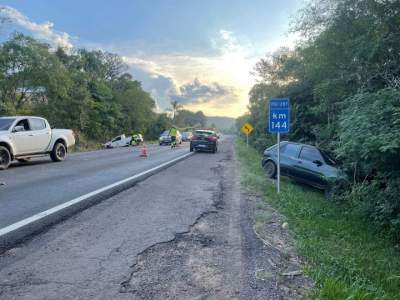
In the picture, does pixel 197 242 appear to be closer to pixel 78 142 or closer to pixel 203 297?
Answer: pixel 203 297

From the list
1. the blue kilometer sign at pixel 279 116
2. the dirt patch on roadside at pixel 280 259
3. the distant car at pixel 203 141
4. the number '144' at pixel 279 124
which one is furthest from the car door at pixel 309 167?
the distant car at pixel 203 141

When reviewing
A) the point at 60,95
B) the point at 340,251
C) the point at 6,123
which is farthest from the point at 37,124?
Result: the point at 60,95

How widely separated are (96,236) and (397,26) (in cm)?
1106

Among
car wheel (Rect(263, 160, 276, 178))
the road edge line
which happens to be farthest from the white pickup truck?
car wheel (Rect(263, 160, 276, 178))

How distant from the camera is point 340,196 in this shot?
9.77m

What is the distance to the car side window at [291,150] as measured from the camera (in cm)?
1160

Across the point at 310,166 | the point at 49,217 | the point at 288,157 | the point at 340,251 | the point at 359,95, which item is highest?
the point at 359,95

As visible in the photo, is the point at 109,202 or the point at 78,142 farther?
the point at 78,142

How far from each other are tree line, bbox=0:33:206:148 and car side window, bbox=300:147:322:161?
23100 millimetres

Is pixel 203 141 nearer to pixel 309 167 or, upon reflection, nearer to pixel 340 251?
pixel 309 167

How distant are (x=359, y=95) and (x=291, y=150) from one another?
150 inches

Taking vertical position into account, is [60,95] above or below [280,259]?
above

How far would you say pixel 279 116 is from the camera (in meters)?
9.38

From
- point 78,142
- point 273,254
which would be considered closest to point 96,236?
point 273,254
